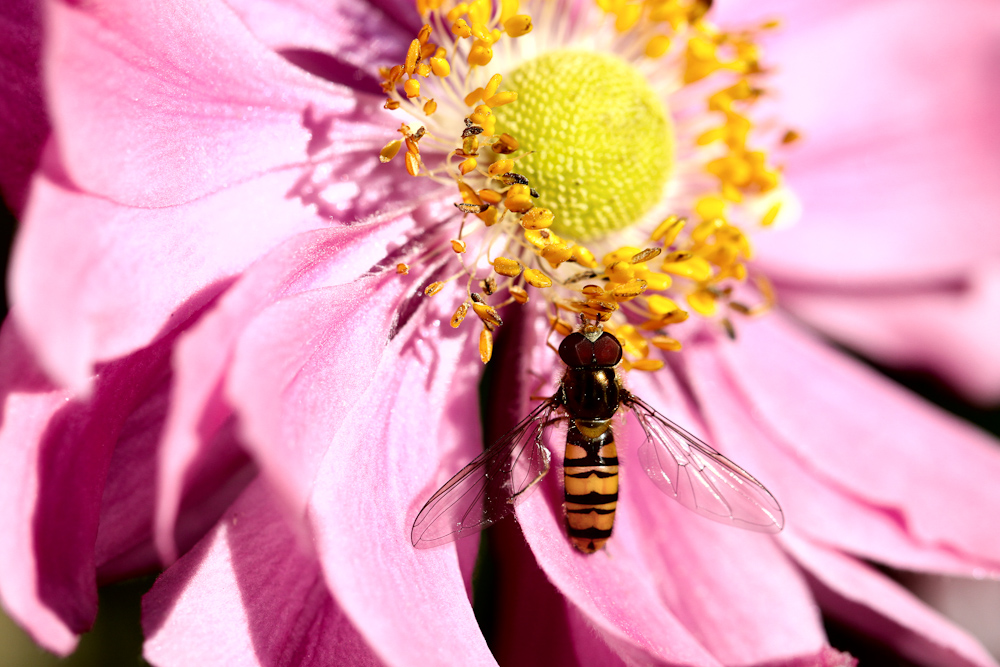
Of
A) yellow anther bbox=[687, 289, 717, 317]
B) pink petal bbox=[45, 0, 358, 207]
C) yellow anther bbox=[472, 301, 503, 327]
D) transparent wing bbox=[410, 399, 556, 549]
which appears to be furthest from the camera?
yellow anther bbox=[687, 289, 717, 317]

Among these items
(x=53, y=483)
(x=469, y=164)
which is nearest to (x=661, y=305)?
(x=469, y=164)

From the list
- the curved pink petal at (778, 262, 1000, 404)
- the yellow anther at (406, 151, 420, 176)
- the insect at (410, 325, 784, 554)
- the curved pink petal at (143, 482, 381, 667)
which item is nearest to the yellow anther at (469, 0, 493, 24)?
the yellow anther at (406, 151, 420, 176)

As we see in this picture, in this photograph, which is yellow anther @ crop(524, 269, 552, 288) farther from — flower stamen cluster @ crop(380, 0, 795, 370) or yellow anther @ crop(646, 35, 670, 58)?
yellow anther @ crop(646, 35, 670, 58)

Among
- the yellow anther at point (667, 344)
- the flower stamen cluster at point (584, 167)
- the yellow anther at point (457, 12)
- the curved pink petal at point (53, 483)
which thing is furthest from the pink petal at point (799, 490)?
the curved pink petal at point (53, 483)

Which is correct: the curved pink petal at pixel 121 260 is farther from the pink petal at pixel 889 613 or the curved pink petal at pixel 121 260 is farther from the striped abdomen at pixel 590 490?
the pink petal at pixel 889 613

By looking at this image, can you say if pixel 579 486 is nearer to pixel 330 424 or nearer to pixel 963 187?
pixel 330 424

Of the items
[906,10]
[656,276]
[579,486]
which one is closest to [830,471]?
[656,276]
